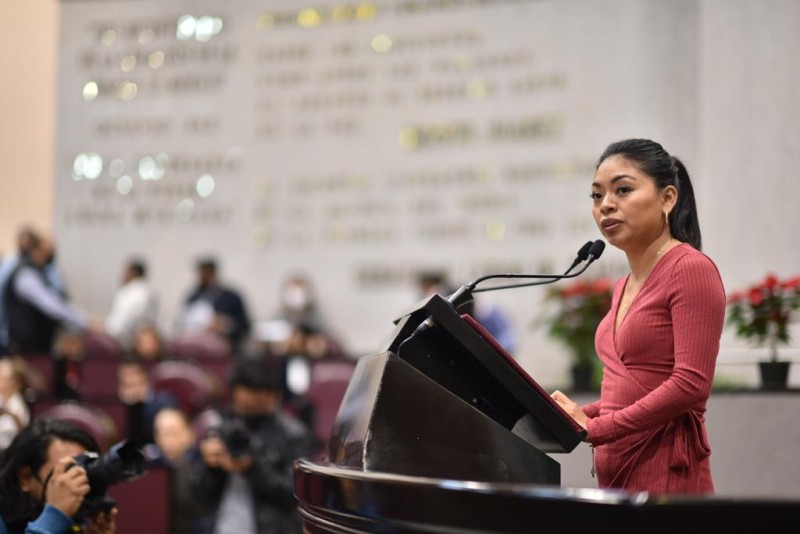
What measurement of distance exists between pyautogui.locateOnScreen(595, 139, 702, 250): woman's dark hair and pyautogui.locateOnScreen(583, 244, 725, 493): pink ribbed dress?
69 millimetres

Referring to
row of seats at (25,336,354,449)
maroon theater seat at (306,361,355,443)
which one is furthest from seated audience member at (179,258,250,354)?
maroon theater seat at (306,361,355,443)

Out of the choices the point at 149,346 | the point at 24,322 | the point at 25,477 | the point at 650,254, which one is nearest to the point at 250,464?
the point at 25,477

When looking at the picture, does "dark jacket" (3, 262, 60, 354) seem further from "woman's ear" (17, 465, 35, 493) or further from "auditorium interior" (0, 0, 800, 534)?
"woman's ear" (17, 465, 35, 493)

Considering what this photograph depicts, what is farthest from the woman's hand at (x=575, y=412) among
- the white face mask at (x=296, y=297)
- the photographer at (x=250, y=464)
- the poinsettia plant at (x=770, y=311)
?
the white face mask at (x=296, y=297)

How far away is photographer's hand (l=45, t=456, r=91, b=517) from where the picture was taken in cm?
228

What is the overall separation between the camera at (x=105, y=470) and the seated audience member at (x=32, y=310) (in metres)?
7.22

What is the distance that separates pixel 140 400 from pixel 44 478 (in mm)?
4344

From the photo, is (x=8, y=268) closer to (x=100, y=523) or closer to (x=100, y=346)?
(x=100, y=346)

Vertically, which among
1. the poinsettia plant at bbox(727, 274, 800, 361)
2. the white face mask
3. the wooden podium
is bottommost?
the white face mask

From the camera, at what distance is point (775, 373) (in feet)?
14.0

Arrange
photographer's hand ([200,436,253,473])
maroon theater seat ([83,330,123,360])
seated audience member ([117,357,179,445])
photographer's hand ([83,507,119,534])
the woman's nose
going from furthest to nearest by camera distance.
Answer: maroon theater seat ([83,330,123,360]) < seated audience member ([117,357,179,445]) < photographer's hand ([200,436,253,473]) < photographer's hand ([83,507,119,534]) < the woman's nose

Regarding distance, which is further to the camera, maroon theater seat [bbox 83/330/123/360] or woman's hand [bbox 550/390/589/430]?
maroon theater seat [bbox 83/330/123/360]

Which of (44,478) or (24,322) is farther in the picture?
(24,322)

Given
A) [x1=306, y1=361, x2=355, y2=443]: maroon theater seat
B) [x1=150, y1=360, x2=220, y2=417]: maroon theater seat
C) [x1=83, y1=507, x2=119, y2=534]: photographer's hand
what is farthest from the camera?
[x1=150, y1=360, x2=220, y2=417]: maroon theater seat
